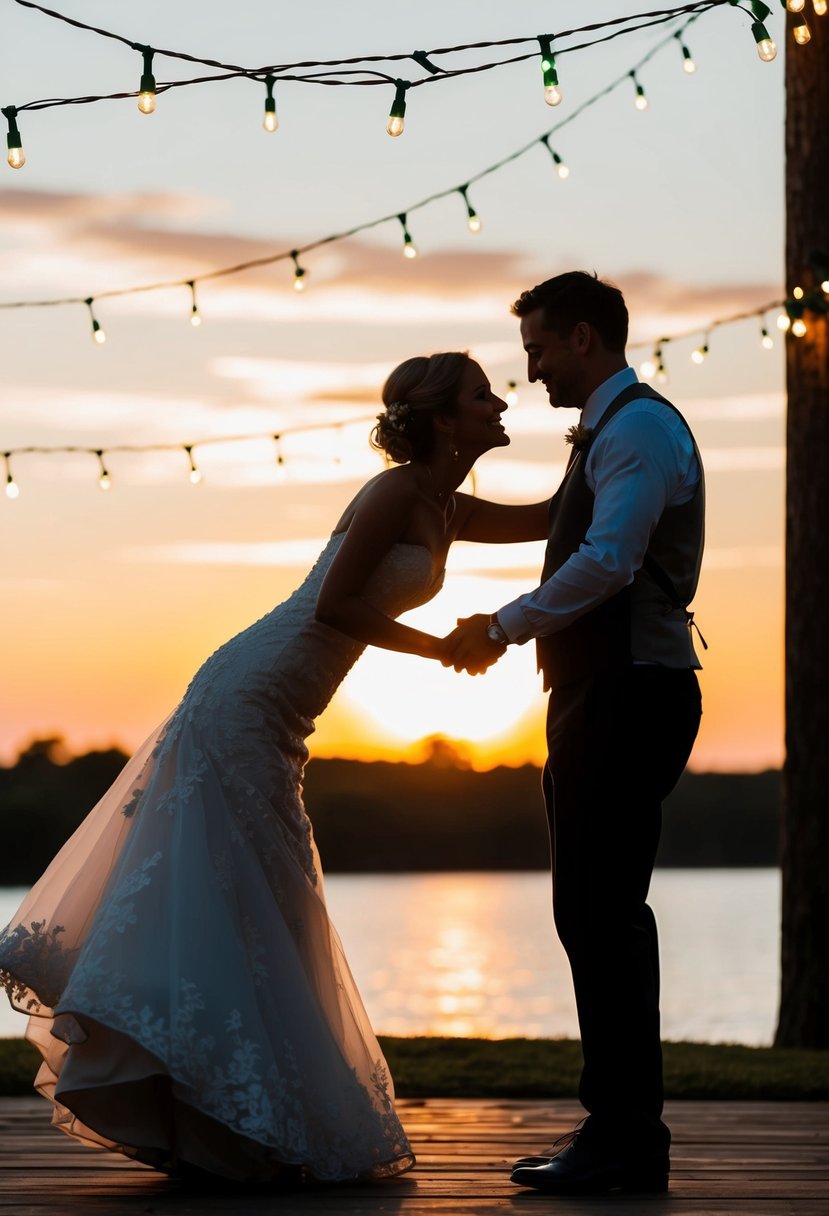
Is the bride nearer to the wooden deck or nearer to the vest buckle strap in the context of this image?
the wooden deck

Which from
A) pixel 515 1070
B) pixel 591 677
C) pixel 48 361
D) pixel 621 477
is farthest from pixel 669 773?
pixel 48 361

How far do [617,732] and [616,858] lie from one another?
25cm

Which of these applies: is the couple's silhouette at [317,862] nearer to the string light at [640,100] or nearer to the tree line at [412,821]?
the string light at [640,100]

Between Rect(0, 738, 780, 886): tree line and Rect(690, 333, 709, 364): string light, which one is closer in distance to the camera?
Rect(690, 333, 709, 364): string light

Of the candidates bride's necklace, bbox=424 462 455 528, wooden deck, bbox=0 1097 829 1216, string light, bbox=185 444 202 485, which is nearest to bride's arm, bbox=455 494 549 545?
bride's necklace, bbox=424 462 455 528

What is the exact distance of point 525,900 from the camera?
238 ft

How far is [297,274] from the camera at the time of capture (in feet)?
20.3

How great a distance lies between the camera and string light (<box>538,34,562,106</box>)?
12.5ft

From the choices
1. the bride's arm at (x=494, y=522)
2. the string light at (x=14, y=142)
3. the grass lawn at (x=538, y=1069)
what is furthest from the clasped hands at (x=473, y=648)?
the grass lawn at (x=538, y=1069)

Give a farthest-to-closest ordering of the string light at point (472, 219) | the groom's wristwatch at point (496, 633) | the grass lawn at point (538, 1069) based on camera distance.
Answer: the string light at point (472, 219)
the grass lawn at point (538, 1069)
the groom's wristwatch at point (496, 633)

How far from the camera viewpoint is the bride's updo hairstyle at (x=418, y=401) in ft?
11.9

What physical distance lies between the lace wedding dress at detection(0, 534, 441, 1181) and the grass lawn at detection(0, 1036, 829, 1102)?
1503 millimetres

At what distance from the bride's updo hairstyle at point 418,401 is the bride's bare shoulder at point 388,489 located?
0.05m

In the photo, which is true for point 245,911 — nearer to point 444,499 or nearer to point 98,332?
point 444,499
